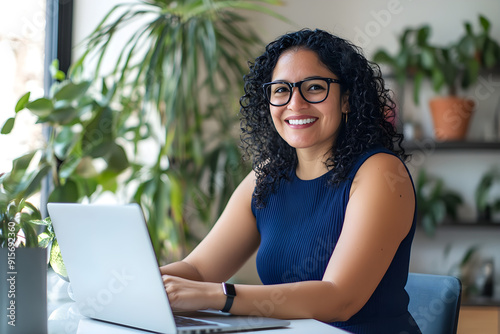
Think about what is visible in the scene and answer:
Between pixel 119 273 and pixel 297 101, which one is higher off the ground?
pixel 297 101

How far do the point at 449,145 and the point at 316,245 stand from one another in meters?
2.18

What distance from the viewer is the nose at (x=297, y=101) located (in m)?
1.38

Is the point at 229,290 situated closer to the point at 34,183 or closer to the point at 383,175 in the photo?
the point at 383,175

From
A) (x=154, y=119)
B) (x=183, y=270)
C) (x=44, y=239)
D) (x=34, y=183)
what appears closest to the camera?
(x=44, y=239)

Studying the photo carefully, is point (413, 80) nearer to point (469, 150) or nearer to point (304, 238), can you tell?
point (469, 150)

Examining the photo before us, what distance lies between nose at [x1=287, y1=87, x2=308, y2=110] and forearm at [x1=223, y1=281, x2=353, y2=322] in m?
0.49

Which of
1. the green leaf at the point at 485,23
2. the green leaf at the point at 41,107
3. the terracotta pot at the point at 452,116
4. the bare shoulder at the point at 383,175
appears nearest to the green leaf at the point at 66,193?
the green leaf at the point at 41,107

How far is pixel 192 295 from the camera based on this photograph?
94 cm

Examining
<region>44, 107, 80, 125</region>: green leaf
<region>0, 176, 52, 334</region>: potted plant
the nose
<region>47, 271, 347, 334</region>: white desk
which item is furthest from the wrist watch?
<region>44, 107, 80, 125</region>: green leaf

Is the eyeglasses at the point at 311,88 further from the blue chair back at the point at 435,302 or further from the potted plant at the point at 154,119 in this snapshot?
the potted plant at the point at 154,119

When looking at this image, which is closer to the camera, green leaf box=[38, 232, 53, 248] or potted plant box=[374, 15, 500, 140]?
green leaf box=[38, 232, 53, 248]

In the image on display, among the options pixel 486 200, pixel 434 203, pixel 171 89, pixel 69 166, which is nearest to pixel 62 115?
pixel 69 166

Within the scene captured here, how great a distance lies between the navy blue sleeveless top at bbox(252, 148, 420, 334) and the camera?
1229 mm

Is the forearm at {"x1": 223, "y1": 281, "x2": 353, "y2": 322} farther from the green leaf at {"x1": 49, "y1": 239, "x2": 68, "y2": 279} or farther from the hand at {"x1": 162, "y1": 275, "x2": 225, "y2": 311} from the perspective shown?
the green leaf at {"x1": 49, "y1": 239, "x2": 68, "y2": 279}
